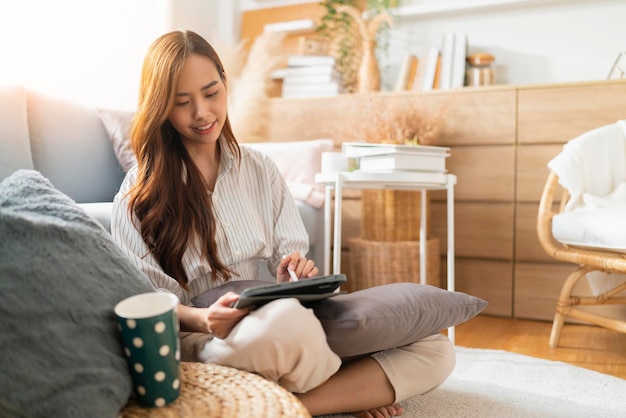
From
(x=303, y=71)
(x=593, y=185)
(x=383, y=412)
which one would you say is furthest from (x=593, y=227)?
(x=303, y=71)

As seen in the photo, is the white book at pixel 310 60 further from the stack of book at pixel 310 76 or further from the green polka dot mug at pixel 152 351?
the green polka dot mug at pixel 152 351

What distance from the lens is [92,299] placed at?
831 mm

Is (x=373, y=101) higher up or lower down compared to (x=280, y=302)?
higher up

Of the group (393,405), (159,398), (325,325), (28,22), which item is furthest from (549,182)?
(28,22)

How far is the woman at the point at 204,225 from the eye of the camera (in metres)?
1.21

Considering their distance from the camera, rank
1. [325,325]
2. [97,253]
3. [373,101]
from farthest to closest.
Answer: [373,101]
[325,325]
[97,253]

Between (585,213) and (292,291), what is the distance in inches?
51.3

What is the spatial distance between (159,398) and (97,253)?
0.25m

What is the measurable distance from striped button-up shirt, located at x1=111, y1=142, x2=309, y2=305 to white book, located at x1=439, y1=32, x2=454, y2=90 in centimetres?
157

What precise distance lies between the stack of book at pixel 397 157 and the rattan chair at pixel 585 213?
426 millimetres

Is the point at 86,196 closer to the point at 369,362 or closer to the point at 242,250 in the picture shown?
the point at 242,250

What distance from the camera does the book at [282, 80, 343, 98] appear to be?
3.01 metres

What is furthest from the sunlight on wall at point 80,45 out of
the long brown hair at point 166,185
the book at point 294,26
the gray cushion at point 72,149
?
the long brown hair at point 166,185

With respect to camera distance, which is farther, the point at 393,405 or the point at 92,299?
the point at 393,405
